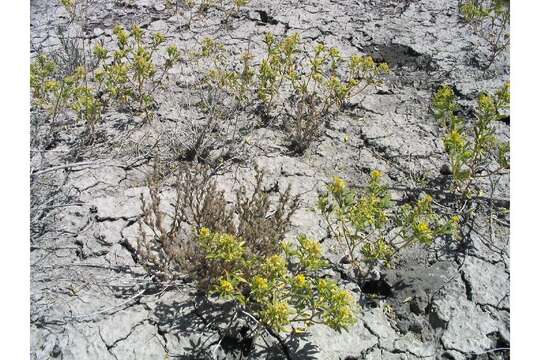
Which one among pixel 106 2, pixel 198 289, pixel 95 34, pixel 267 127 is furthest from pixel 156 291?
pixel 106 2

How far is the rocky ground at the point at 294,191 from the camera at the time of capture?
2590 millimetres

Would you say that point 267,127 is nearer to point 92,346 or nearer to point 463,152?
point 463,152

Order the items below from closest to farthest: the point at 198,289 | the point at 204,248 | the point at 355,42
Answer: the point at 204,248
the point at 198,289
the point at 355,42

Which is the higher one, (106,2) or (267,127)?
(106,2)

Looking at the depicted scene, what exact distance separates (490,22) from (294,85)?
2.25m

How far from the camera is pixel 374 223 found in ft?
8.91

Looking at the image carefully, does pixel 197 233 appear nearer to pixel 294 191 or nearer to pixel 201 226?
pixel 201 226

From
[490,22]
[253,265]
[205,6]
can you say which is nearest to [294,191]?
[253,265]

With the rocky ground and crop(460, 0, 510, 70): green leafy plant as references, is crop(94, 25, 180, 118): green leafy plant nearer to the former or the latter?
the rocky ground

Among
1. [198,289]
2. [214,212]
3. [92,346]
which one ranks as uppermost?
[214,212]

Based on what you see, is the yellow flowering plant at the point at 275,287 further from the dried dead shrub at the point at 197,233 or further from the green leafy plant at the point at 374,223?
the green leafy plant at the point at 374,223

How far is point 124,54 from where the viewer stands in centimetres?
378

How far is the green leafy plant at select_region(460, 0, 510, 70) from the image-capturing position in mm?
4551

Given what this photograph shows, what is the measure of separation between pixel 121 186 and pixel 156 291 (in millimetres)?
924
